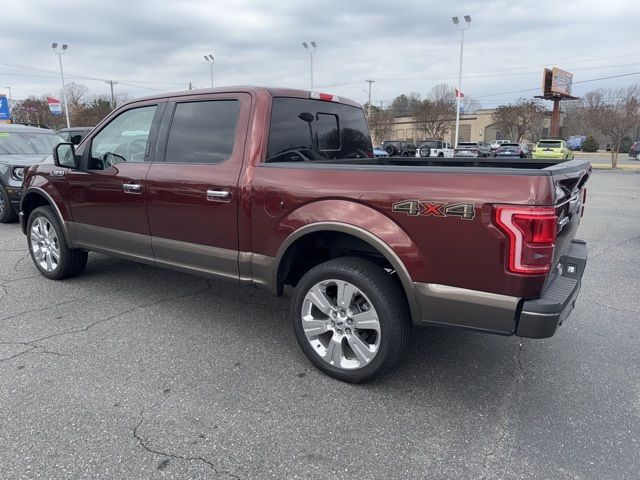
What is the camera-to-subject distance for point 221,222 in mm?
3557

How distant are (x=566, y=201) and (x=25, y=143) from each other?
10205 millimetres

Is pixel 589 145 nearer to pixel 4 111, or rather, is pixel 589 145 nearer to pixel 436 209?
pixel 4 111

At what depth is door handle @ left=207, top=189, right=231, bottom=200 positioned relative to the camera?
3460 millimetres

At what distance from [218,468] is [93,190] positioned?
3077 mm

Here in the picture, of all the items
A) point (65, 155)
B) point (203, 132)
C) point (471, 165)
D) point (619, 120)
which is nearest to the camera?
point (203, 132)

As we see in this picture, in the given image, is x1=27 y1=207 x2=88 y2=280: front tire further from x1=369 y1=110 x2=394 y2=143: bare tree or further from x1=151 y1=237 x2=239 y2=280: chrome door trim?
x1=369 y1=110 x2=394 y2=143: bare tree

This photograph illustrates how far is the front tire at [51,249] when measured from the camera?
5059 mm

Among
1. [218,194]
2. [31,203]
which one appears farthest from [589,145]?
[218,194]

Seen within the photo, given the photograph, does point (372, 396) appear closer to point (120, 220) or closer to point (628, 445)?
point (628, 445)

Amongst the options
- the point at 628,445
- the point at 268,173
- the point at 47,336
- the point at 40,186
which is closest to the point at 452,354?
the point at 628,445

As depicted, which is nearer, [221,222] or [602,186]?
[221,222]

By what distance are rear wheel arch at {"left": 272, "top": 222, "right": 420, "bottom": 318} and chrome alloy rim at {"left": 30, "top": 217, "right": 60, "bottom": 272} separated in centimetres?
298

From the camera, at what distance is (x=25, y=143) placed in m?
9.65

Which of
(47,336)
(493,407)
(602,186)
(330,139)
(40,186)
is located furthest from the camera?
(602,186)
